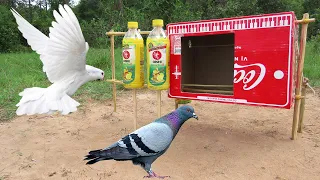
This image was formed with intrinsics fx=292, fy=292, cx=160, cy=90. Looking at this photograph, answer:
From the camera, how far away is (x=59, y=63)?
9.34ft

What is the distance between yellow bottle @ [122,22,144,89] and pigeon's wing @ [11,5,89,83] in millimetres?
421

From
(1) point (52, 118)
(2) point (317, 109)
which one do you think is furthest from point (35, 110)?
(2) point (317, 109)

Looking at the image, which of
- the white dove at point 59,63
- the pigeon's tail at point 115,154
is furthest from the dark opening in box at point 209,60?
the pigeon's tail at point 115,154

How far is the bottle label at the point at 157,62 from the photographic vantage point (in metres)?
2.85

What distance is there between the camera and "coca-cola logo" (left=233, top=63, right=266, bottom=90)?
9.34 ft

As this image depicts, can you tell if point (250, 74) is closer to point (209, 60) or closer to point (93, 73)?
point (209, 60)

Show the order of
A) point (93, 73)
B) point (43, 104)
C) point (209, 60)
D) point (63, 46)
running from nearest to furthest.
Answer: point (43, 104) < point (63, 46) < point (93, 73) < point (209, 60)

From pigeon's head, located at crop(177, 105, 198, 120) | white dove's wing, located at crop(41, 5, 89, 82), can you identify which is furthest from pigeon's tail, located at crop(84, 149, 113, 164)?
white dove's wing, located at crop(41, 5, 89, 82)

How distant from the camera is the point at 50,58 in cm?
279

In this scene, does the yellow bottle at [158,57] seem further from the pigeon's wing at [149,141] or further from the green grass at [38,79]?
the green grass at [38,79]

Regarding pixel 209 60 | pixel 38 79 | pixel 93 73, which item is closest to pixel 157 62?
pixel 93 73

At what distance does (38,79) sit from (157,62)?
4.94m

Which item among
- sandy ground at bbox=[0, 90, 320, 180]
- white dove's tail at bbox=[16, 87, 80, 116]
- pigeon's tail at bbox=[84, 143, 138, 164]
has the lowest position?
sandy ground at bbox=[0, 90, 320, 180]

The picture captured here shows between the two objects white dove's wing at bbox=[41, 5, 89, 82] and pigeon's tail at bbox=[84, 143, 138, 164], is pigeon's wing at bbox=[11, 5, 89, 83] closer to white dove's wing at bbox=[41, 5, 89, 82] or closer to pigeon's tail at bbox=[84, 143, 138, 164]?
white dove's wing at bbox=[41, 5, 89, 82]
